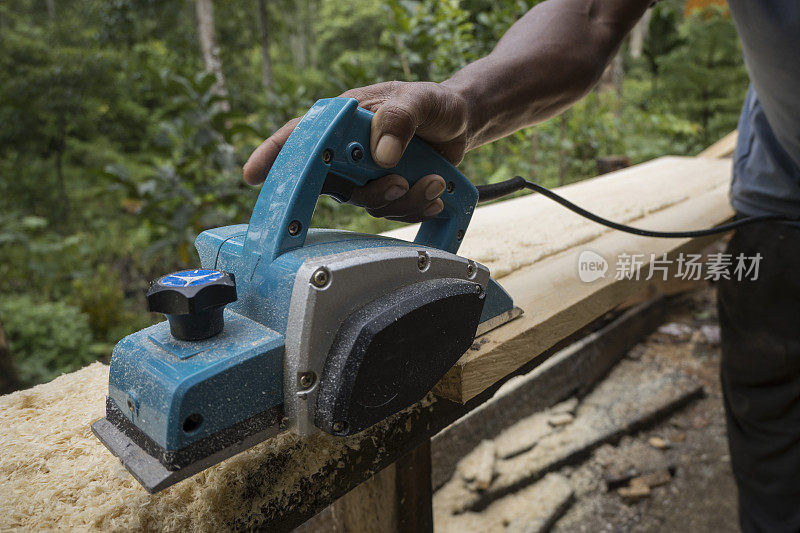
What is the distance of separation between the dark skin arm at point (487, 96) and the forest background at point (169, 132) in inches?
67.7

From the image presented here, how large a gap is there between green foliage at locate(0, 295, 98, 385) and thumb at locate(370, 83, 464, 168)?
11.5 ft

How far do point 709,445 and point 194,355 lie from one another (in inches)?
105

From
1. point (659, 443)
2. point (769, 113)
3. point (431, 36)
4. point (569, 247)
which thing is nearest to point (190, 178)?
point (431, 36)

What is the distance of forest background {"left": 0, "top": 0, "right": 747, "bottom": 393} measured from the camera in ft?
8.71

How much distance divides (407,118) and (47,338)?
4001mm

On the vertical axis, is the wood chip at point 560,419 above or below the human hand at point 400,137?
below

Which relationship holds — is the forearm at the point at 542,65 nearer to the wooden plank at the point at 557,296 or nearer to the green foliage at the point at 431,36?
the wooden plank at the point at 557,296

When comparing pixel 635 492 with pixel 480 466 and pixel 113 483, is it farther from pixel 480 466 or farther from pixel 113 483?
pixel 113 483

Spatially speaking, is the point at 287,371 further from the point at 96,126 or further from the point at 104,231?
the point at 96,126

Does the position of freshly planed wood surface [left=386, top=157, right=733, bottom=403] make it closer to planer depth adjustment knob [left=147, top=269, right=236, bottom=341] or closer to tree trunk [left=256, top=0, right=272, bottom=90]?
planer depth adjustment knob [left=147, top=269, right=236, bottom=341]

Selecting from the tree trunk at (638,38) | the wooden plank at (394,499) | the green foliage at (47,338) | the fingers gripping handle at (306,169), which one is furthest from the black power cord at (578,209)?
the tree trunk at (638,38)

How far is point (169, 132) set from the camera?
273 cm

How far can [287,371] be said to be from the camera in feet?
1.81

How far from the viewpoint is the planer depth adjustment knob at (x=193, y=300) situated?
51 cm
